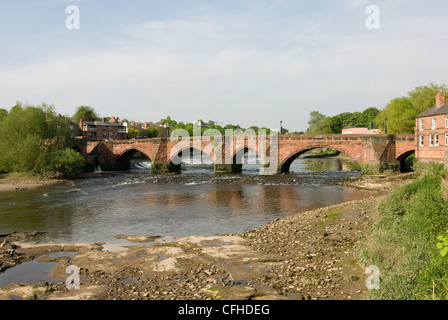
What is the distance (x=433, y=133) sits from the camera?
43.8 meters

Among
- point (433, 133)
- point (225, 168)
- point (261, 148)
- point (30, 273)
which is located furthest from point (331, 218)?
point (225, 168)

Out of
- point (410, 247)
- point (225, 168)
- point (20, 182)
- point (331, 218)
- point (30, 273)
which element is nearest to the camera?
point (410, 247)

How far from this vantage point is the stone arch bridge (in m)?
51.0

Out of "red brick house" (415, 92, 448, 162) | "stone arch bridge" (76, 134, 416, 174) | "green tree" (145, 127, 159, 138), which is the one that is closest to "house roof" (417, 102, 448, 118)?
"red brick house" (415, 92, 448, 162)

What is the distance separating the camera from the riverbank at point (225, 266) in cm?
1182

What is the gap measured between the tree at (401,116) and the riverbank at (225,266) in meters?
48.4

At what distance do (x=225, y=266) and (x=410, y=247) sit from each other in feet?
23.6

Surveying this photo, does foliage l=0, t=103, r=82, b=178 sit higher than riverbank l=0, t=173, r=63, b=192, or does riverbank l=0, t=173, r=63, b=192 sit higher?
foliage l=0, t=103, r=82, b=178

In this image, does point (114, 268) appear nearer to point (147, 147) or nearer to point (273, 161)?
point (273, 161)

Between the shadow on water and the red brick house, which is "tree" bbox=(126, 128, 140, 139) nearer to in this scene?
the red brick house

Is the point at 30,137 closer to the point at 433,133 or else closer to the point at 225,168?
the point at 225,168

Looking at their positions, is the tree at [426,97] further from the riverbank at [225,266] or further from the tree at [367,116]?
the tree at [367,116]

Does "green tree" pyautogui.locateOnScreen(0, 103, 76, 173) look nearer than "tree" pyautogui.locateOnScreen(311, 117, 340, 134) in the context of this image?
Yes

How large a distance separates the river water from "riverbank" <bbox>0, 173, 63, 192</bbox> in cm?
321
